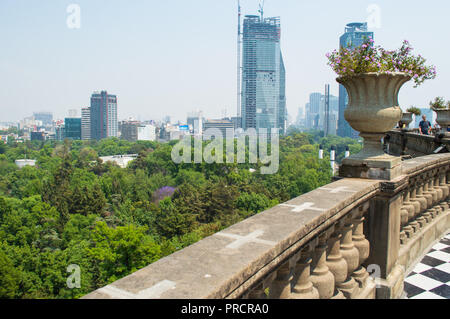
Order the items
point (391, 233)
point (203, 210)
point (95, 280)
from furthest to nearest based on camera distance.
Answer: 1. point (203, 210)
2. point (95, 280)
3. point (391, 233)

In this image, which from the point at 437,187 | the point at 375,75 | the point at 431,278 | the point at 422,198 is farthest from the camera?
the point at 437,187

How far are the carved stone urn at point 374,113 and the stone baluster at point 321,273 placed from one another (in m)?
1.74

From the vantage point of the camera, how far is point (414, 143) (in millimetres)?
11523

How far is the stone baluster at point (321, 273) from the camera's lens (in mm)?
3279

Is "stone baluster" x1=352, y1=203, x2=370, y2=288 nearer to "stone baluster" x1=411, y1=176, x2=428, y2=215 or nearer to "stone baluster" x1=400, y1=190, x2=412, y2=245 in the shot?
"stone baluster" x1=400, y1=190, x2=412, y2=245

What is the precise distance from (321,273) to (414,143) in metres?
9.42

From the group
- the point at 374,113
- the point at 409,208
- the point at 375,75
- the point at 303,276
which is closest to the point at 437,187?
the point at 409,208

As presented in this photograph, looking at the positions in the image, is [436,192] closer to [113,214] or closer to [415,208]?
[415,208]

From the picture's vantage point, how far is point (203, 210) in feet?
171

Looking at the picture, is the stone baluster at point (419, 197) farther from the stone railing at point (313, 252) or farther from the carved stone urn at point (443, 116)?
the carved stone urn at point (443, 116)

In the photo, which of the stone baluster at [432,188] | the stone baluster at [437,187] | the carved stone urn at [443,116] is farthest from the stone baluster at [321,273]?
the carved stone urn at [443,116]
